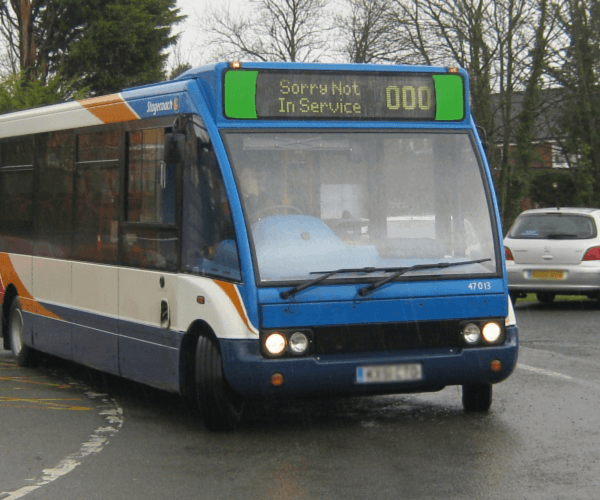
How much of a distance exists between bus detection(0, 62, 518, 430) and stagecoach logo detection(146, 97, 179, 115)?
2 centimetres

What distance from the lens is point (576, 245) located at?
65.2 ft

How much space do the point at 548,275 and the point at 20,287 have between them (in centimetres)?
950

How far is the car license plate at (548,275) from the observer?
19891mm

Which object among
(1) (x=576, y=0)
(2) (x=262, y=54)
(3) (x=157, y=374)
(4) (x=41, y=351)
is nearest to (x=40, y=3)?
(2) (x=262, y=54)

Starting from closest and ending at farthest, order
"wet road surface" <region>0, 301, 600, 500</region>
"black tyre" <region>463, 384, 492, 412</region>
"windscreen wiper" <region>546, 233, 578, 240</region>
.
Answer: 1. "wet road surface" <region>0, 301, 600, 500</region>
2. "black tyre" <region>463, 384, 492, 412</region>
3. "windscreen wiper" <region>546, 233, 578, 240</region>

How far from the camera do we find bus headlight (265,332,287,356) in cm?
840

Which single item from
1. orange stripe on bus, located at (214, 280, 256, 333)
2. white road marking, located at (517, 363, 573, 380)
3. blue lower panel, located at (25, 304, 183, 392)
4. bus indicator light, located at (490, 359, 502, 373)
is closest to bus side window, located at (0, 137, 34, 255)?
blue lower panel, located at (25, 304, 183, 392)

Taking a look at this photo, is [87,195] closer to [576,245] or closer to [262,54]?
[576,245]

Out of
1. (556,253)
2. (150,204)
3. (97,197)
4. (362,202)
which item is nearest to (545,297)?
(556,253)

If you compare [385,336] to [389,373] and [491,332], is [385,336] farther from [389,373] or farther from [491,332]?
[491,332]

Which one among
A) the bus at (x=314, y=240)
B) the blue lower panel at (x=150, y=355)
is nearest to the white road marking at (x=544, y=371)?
the bus at (x=314, y=240)

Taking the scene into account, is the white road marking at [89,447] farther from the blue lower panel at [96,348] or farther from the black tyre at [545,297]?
the black tyre at [545,297]

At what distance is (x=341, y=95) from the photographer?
30.1ft

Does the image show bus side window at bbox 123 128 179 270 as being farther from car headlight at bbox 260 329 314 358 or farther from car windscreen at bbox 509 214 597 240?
car windscreen at bbox 509 214 597 240
